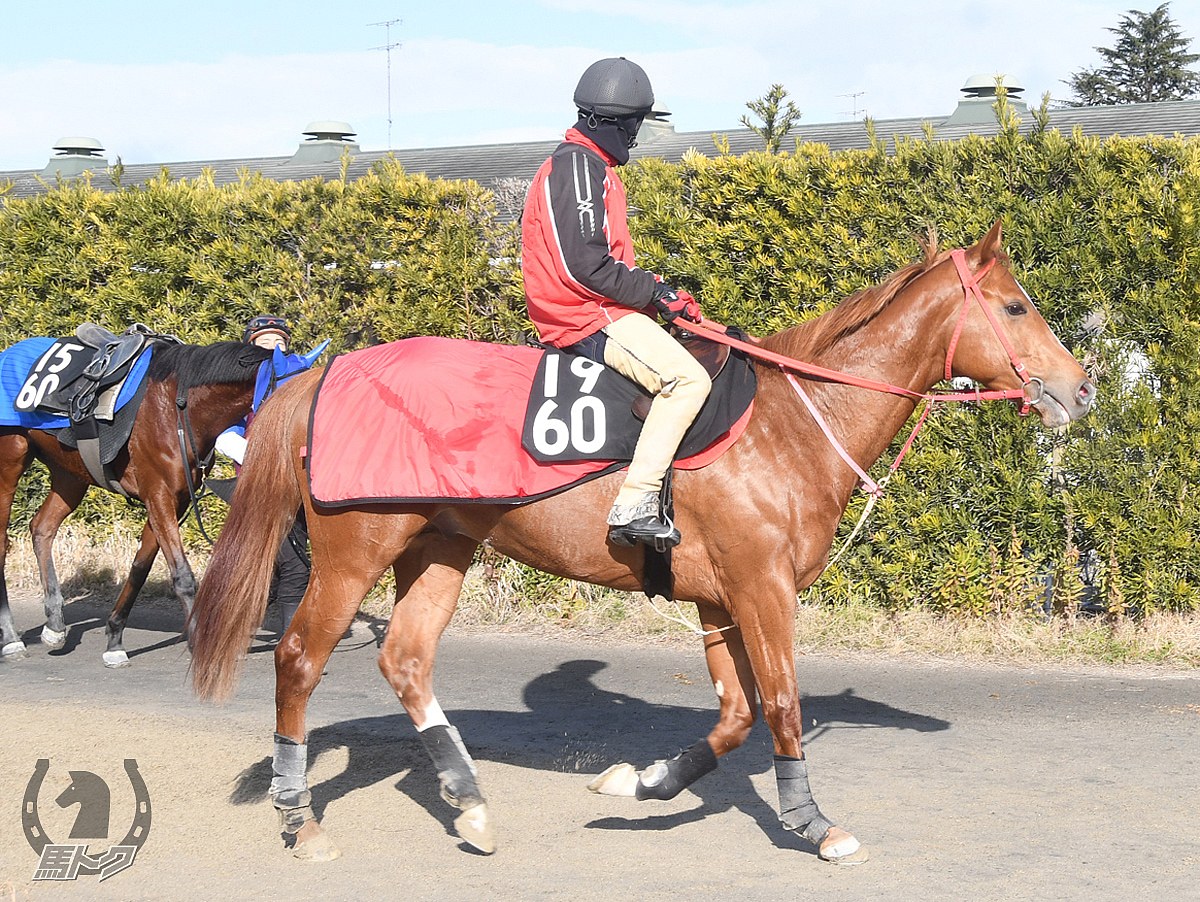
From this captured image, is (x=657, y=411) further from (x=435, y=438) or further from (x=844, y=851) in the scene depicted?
(x=844, y=851)

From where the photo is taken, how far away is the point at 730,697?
14.8ft

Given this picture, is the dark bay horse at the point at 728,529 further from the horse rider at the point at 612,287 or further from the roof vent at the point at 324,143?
the roof vent at the point at 324,143

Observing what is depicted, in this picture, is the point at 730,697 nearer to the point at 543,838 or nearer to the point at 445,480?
the point at 543,838

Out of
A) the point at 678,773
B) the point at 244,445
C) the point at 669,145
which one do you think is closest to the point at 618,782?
the point at 678,773

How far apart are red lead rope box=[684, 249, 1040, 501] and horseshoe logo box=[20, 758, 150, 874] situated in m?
2.89

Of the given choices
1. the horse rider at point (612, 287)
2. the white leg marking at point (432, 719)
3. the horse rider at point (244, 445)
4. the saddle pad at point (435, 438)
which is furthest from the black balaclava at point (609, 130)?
the horse rider at point (244, 445)

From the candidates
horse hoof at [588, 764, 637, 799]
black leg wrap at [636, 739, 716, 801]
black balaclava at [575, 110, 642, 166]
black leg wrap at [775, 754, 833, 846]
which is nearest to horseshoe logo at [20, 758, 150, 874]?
horse hoof at [588, 764, 637, 799]

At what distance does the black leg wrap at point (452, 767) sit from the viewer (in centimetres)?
427

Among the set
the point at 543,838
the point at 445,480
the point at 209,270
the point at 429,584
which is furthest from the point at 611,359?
the point at 209,270

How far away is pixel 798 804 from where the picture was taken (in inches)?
162

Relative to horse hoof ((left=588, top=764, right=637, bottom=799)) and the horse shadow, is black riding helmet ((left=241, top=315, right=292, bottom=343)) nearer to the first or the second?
the horse shadow

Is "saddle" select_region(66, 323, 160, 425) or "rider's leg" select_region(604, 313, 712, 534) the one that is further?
"saddle" select_region(66, 323, 160, 425)

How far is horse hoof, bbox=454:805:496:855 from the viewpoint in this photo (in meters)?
4.19

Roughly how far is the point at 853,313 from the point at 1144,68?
3914cm
